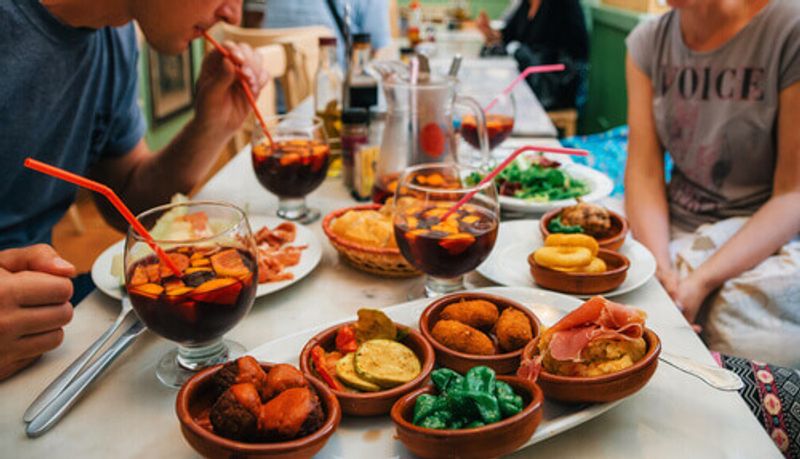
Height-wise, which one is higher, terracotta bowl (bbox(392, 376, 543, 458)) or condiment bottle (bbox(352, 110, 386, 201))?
terracotta bowl (bbox(392, 376, 543, 458))

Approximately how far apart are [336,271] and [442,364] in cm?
41

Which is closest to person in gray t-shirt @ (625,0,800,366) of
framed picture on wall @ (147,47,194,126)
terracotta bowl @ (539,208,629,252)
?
terracotta bowl @ (539,208,629,252)

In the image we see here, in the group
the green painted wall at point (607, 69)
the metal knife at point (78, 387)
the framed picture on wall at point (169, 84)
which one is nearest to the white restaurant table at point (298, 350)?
the metal knife at point (78, 387)

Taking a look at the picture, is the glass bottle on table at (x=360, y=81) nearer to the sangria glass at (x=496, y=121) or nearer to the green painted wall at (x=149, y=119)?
the sangria glass at (x=496, y=121)

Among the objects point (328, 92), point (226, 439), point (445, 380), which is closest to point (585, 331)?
point (445, 380)

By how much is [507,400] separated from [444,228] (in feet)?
1.20

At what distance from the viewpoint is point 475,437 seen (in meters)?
0.58

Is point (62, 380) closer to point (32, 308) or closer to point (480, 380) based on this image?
point (32, 308)

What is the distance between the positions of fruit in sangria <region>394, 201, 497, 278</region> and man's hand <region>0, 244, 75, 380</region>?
1.51 ft

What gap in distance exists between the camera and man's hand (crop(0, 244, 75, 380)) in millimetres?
771

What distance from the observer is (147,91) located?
477 cm

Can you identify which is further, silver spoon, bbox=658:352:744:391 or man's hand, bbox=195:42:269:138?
man's hand, bbox=195:42:269:138

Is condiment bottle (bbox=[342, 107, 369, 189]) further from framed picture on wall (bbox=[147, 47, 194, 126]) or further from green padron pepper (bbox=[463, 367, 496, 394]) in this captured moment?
framed picture on wall (bbox=[147, 47, 194, 126])

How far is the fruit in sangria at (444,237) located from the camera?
35.9 inches
